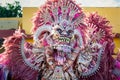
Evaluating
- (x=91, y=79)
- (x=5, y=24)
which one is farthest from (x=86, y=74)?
(x=5, y=24)

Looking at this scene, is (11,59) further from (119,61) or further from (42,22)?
(119,61)

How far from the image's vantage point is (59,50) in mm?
4289

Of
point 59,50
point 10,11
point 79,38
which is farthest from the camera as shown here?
point 10,11

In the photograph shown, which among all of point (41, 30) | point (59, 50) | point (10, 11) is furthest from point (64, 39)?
point (10, 11)

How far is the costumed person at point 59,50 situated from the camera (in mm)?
4312

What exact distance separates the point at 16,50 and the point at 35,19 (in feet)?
1.37

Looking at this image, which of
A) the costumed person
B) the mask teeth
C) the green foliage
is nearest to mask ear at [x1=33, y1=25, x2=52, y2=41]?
the costumed person

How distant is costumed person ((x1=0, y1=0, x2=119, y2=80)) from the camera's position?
170 inches

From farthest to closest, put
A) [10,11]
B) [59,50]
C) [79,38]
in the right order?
[10,11]
[79,38]
[59,50]

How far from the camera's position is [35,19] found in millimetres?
4500

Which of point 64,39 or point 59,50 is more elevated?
point 64,39

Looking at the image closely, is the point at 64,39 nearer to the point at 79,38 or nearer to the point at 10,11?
the point at 79,38

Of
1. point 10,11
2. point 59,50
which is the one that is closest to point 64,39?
point 59,50

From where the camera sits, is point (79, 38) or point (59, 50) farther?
point (79, 38)
